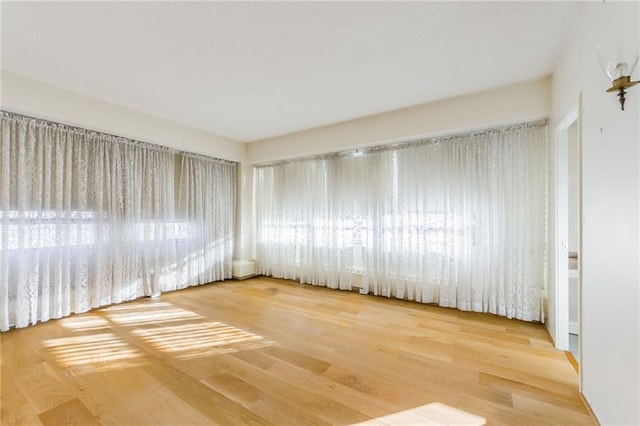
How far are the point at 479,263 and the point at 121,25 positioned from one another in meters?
4.20

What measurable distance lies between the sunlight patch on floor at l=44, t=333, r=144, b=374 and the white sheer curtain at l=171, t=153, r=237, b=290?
1.66m

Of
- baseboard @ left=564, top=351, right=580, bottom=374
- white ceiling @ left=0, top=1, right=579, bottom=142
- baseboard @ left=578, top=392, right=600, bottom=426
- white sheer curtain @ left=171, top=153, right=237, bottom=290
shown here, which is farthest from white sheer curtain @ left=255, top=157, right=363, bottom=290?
baseboard @ left=578, top=392, right=600, bottom=426

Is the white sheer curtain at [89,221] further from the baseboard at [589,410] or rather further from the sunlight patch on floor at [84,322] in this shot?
the baseboard at [589,410]

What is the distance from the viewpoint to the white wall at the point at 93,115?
8.65 feet

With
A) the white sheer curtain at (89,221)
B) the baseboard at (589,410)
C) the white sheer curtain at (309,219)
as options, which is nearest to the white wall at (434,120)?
the white sheer curtain at (309,219)

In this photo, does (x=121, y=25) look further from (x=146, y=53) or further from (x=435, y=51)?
(x=435, y=51)

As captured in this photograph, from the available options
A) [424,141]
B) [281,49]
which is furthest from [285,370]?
[424,141]

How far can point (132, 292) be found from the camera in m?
3.72

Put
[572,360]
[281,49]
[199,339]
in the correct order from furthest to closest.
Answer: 1. [199,339]
2. [281,49]
3. [572,360]

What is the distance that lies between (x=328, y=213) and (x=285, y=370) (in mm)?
2735

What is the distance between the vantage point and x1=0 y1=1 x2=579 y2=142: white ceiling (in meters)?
1.82

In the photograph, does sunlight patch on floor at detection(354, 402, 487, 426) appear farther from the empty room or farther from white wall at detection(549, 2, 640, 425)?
white wall at detection(549, 2, 640, 425)

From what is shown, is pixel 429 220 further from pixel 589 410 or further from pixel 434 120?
pixel 589 410

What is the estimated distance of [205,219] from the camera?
15.3 ft
